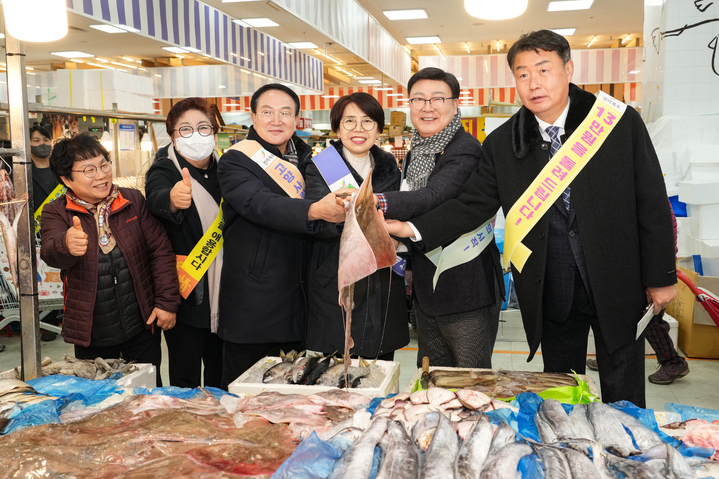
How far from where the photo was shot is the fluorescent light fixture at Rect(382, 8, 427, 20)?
1177cm

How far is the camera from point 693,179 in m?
5.11

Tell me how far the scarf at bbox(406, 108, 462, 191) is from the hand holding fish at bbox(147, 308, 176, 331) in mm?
1321

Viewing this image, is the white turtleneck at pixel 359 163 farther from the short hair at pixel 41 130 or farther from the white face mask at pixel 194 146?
the short hair at pixel 41 130

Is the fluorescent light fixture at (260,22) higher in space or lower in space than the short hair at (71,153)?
higher

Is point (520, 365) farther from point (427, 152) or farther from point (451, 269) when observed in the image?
point (427, 152)

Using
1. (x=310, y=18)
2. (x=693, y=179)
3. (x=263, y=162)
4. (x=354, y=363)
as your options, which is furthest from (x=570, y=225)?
(x=310, y=18)

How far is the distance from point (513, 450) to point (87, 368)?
5.88ft

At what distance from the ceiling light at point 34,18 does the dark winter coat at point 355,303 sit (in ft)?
3.60

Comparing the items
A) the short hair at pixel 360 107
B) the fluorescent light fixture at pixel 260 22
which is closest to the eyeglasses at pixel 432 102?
the short hair at pixel 360 107

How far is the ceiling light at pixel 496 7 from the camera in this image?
241cm

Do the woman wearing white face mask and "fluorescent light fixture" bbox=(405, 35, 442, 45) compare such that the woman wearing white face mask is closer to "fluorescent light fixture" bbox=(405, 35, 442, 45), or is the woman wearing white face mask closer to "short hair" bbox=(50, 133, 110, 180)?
"short hair" bbox=(50, 133, 110, 180)

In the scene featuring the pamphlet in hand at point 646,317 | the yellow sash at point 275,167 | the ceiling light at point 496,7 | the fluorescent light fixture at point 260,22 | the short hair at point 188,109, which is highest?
the fluorescent light fixture at point 260,22

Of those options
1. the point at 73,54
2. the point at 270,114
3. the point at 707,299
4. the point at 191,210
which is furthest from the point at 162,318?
the point at 73,54

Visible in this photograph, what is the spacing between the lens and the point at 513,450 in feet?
4.77
